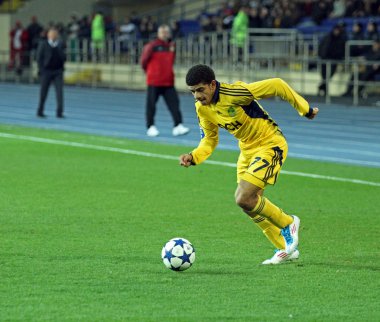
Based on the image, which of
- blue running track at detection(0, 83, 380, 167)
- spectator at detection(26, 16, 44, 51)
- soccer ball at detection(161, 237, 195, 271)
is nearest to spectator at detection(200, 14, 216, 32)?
blue running track at detection(0, 83, 380, 167)

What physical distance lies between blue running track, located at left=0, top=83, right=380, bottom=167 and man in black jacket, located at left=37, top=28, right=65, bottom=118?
70 cm

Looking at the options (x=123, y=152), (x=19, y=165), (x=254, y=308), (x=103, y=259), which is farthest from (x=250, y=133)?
(x=123, y=152)

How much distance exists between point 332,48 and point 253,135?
21.2 meters

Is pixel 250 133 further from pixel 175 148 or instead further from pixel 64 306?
pixel 175 148

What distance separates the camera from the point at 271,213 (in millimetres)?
9227

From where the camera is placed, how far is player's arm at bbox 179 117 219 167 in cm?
935

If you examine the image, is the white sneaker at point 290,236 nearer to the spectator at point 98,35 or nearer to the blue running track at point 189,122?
the blue running track at point 189,122

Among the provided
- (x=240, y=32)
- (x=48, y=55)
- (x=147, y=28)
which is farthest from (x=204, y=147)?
(x=147, y=28)

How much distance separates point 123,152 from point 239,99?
1033 centimetres

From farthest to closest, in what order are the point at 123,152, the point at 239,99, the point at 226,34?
the point at 226,34 < the point at 123,152 < the point at 239,99

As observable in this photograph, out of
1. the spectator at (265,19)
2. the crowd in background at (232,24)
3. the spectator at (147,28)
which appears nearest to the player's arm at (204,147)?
the crowd in background at (232,24)

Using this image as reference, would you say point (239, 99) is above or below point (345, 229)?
above

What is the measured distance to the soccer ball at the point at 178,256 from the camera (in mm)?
8648

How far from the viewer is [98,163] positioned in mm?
17469
